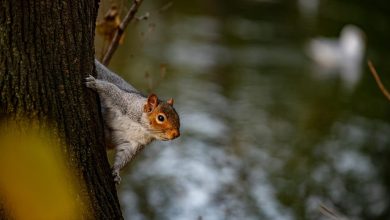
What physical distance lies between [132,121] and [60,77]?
25.5 inches

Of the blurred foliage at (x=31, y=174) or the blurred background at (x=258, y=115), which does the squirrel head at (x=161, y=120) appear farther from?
the blurred background at (x=258, y=115)

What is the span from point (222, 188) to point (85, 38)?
13.8 ft

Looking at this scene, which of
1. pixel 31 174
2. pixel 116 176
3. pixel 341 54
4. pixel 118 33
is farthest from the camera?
pixel 341 54

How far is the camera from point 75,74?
240 cm

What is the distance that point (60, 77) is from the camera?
7.66 feet

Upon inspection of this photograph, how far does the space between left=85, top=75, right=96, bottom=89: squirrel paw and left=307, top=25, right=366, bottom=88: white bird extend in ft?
29.8

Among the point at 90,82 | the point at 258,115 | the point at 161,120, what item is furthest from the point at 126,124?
the point at 258,115

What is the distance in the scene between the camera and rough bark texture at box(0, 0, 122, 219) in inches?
87.3

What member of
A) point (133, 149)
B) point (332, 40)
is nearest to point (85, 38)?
point (133, 149)

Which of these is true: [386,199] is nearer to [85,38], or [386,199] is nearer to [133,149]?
[133,149]

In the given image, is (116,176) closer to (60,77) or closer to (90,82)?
(90,82)

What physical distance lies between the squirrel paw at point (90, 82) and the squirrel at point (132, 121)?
329 mm

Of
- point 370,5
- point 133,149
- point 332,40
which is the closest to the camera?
point 133,149

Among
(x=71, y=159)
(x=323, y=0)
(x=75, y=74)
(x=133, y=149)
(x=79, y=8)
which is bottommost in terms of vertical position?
(x=323, y=0)
